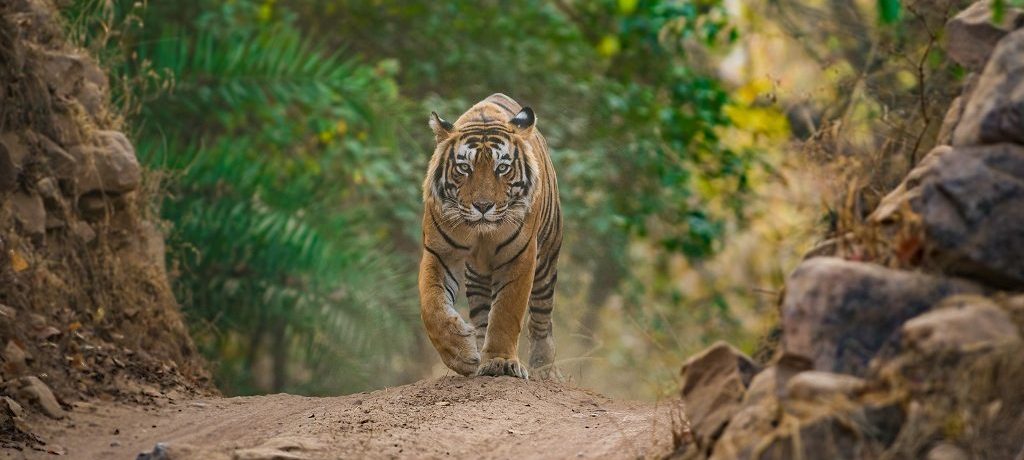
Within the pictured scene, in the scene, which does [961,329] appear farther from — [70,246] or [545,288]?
[70,246]

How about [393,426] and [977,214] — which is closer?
[977,214]

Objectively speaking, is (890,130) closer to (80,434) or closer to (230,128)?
(80,434)

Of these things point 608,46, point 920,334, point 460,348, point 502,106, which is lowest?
point 460,348

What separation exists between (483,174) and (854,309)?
137 inches

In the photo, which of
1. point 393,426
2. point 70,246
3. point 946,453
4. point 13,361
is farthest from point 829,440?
point 70,246

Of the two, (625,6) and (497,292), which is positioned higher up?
(625,6)

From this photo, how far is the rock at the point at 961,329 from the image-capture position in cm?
354

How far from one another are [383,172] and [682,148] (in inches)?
108

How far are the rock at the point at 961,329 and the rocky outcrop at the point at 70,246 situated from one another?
4176 mm

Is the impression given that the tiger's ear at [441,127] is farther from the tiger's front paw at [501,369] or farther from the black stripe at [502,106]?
the tiger's front paw at [501,369]

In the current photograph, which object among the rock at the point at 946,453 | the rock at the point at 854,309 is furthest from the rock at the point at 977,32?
the rock at the point at 946,453

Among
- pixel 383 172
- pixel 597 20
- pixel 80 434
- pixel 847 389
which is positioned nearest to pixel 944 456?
pixel 847 389

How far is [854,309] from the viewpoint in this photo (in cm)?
377

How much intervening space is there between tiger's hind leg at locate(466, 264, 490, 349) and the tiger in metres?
0.24
